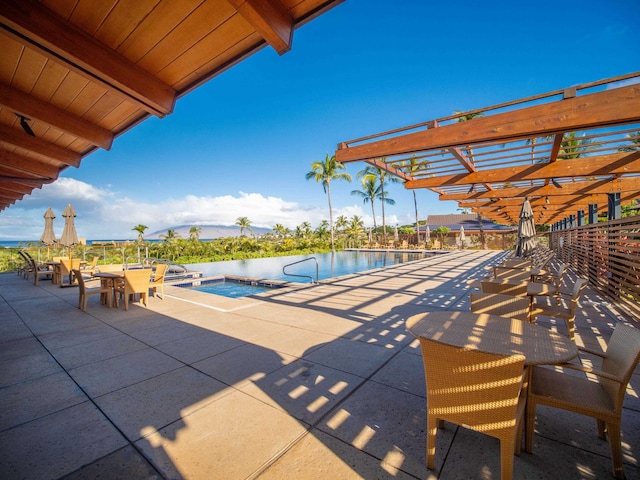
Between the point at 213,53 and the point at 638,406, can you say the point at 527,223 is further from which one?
the point at 213,53

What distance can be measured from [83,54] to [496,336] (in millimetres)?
3794

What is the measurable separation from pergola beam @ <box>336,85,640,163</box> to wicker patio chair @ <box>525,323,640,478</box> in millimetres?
2562

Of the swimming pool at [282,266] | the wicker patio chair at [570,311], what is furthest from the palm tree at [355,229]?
the wicker patio chair at [570,311]

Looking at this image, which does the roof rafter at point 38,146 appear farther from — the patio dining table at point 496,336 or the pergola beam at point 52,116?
the patio dining table at point 496,336

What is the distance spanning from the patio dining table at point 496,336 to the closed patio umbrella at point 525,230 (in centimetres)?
744

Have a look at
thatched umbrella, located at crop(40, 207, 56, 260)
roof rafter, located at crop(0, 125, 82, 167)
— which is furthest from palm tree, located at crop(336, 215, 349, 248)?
roof rafter, located at crop(0, 125, 82, 167)

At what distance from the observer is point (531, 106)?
342cm

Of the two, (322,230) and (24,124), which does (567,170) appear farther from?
(322,230)

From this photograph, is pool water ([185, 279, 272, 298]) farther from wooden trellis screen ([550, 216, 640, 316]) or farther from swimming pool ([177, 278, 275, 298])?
wooden trellis screen ([550, 216, 640, 316])

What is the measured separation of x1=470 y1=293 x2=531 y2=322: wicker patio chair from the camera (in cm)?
294

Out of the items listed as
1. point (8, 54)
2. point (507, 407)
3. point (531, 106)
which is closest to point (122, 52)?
point (8, 54)

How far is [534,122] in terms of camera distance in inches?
133

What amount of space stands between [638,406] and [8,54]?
590 centimetres

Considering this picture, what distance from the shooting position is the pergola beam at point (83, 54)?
1756 mm
